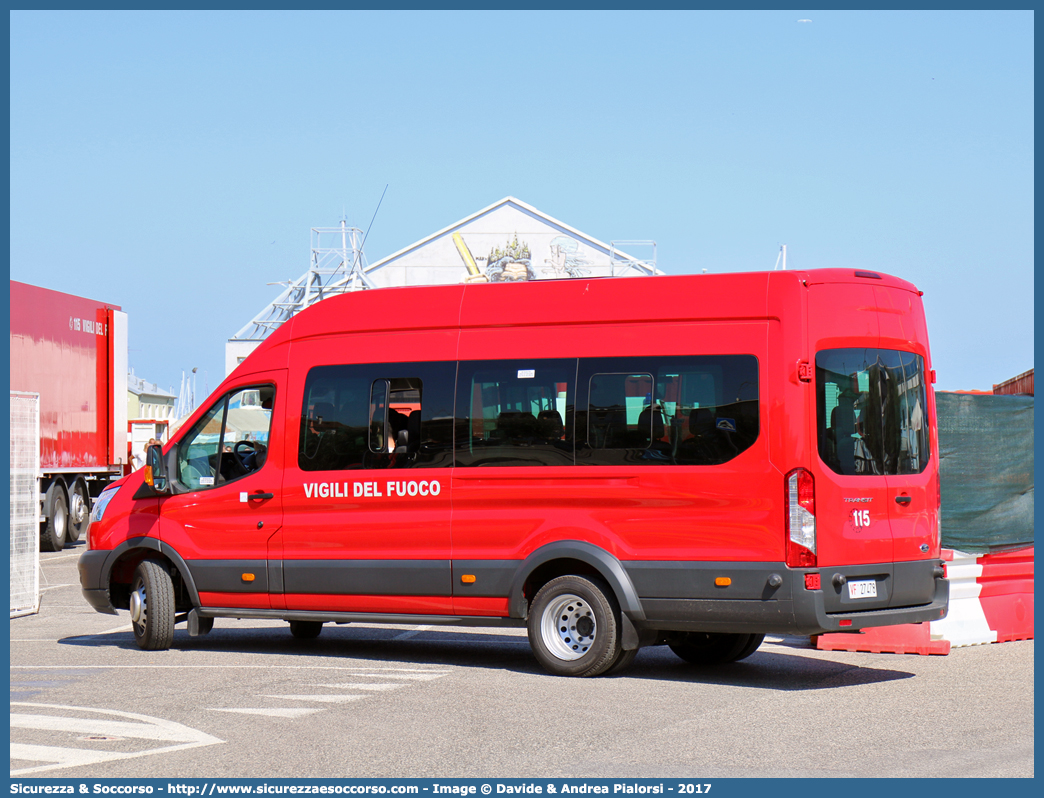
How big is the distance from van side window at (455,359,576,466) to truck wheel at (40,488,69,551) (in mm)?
14566

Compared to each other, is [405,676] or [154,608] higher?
[154,608]

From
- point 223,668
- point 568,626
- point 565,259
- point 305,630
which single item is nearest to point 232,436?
point 223,668

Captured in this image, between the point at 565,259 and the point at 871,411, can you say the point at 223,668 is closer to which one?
the point at 871,411

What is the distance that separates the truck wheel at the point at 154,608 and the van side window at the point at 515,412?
2.84m

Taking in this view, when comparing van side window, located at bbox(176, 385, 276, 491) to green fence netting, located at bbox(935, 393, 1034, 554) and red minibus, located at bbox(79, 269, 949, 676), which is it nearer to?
red minibus, located at bbox(79, 269, 949, 676)

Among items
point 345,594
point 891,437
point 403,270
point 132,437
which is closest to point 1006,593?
point 891,437

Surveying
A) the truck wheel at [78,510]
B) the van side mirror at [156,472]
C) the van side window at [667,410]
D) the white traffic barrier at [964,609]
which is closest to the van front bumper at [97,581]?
the van side mirror at [156,472]

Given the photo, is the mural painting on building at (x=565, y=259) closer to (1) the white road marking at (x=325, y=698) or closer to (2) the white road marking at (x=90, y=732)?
(1) the white road marking at (x=325, y=698)

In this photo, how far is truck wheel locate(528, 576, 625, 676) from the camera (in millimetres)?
9234

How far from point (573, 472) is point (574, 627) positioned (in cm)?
108

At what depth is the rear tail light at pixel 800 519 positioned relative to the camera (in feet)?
28.2

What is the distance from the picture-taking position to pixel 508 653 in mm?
10828

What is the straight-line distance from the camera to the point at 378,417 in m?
10.3
